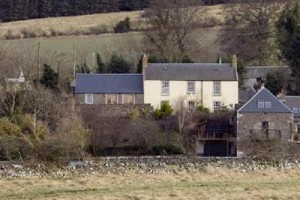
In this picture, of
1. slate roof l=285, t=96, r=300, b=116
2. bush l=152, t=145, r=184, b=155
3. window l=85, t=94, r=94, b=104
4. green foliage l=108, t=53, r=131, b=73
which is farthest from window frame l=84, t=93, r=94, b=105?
slate roof l=285, t=96, r=300, b=116

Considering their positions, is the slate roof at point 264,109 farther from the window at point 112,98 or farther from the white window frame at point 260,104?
the window at point 112,98

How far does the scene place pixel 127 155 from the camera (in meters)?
38.5

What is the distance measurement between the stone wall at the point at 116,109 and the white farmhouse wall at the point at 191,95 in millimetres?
1606

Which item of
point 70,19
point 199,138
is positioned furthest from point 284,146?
point 70,19

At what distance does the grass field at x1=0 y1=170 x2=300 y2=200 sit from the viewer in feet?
85.7

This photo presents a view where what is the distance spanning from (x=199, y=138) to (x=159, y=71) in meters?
7.60

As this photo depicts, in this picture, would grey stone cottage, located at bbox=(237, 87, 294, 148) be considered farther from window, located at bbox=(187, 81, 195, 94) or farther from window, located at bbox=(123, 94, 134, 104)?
window, located at bbox=(123, 94, 134, 104)

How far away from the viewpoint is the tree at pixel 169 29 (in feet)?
188

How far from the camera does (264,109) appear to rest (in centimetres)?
4062

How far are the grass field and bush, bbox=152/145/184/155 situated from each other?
181 inches

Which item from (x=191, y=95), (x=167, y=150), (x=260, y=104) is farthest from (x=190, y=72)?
(x=167, y=150)

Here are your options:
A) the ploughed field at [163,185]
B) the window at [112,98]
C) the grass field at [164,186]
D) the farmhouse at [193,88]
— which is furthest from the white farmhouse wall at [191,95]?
the grass field at [164,186]

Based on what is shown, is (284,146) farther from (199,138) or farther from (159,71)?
(159,71)

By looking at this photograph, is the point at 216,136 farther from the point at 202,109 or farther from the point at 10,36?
the point at 10,36
